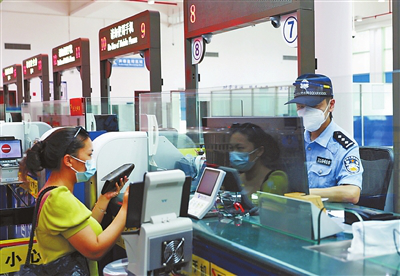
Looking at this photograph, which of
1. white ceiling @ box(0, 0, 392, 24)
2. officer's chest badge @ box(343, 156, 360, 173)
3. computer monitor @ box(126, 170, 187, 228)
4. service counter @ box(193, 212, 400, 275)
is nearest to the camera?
service counter @ box(193, 212, 400, 275)

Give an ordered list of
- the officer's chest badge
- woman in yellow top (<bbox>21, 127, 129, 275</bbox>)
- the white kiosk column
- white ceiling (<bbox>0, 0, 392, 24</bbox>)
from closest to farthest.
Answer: woman in yellow top (<bbox>21, 127, 129, 275</bbox>) → the officer's chest badge → the white kiosk column → white ceiling (<bbox>0, 0, 392, 24</bbox>)

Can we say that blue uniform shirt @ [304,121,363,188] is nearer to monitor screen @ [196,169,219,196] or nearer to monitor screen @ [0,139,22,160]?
monitor screen @ [196,169,219,196]

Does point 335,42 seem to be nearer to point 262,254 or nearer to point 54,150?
point 54,150

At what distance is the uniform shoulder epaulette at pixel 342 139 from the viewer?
3145 mm

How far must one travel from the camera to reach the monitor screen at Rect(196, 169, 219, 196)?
2.75m

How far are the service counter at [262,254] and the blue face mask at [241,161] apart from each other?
308 millimetres

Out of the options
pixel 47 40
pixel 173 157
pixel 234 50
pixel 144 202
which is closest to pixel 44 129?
pixel 173 157

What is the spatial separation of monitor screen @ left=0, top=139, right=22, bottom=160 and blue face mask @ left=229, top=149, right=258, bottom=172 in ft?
12.7

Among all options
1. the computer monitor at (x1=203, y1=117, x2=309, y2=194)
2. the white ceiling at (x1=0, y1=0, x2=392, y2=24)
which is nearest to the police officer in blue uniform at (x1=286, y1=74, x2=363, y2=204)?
the computer monitor at (x1=203, y1=117, x2=309, y2=194)

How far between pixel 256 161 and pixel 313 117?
634 mm

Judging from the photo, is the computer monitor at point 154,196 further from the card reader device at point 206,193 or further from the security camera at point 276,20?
the security camera at point 276,20

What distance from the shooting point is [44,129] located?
6.58 metres

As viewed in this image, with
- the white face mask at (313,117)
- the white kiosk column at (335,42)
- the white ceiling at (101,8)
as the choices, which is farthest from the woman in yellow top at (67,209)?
the white ceiling at (101,8)

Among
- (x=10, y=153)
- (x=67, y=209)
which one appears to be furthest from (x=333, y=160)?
(x=10, y=153)
